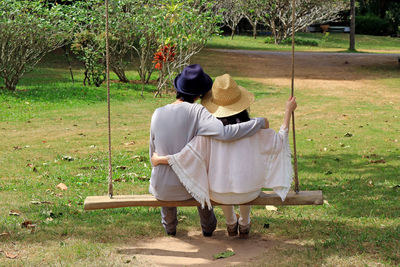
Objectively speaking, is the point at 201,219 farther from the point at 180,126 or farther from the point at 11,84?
the point at 11,84

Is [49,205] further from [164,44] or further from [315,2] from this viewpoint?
[315,2]

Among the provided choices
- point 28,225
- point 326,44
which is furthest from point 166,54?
point 326,44

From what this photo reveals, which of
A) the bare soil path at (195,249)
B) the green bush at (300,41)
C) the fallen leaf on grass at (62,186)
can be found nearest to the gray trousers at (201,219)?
the bare soil path at (195,249)

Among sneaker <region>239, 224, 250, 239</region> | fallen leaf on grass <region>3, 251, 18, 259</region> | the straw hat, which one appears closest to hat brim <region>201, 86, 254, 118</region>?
the straw hat

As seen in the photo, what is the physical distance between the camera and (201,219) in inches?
190

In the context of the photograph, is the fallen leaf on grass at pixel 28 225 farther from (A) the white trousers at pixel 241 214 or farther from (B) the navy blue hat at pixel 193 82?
(B) the navy blue hat at pixel 193 82

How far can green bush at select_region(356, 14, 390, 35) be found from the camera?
142 feet

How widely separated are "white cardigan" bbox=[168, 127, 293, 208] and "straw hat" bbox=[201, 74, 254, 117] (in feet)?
0.75

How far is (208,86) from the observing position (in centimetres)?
456

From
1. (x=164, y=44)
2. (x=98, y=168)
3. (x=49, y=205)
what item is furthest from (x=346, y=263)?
(x=164, y=44)

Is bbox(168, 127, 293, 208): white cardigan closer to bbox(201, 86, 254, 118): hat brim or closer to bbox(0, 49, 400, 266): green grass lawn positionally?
bbox(201, 86, 254, 118): hat brim

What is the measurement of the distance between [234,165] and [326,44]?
3208 cm

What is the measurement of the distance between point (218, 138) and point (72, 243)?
1.44 metres

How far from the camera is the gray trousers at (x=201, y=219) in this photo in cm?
478
